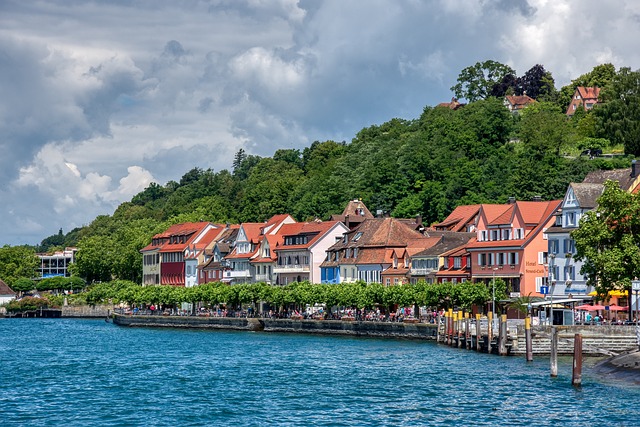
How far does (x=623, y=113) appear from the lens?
527 feet

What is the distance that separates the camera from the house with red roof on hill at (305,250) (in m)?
140

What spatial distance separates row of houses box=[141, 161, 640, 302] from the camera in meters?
99.3

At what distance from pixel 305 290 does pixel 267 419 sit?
71.9m

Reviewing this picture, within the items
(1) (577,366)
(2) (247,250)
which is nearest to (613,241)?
(1) (577,366)

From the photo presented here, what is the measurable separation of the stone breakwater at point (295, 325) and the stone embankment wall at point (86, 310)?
2745cm

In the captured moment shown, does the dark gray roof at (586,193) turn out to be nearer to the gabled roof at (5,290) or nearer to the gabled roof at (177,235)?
the gabled roof at (177,235)

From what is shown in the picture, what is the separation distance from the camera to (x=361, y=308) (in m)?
112

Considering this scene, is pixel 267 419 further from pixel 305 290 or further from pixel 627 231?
pixel 305 290

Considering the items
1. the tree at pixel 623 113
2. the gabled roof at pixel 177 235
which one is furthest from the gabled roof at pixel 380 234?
the gabled roof at pixel 177 235

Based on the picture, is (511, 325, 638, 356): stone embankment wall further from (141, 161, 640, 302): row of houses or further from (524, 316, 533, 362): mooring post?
(141, 161, 640, 302): row of houses

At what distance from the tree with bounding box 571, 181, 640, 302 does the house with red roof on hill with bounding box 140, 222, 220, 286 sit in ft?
335

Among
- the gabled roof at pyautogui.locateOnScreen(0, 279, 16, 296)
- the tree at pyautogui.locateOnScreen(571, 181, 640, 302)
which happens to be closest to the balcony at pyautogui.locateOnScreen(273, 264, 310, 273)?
the tree at pyautogui.locateOnScreen(571, 181, 640, 302)

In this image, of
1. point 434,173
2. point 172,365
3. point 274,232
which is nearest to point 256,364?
point 172,365

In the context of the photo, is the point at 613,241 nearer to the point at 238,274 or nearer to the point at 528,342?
the point at 528,342
